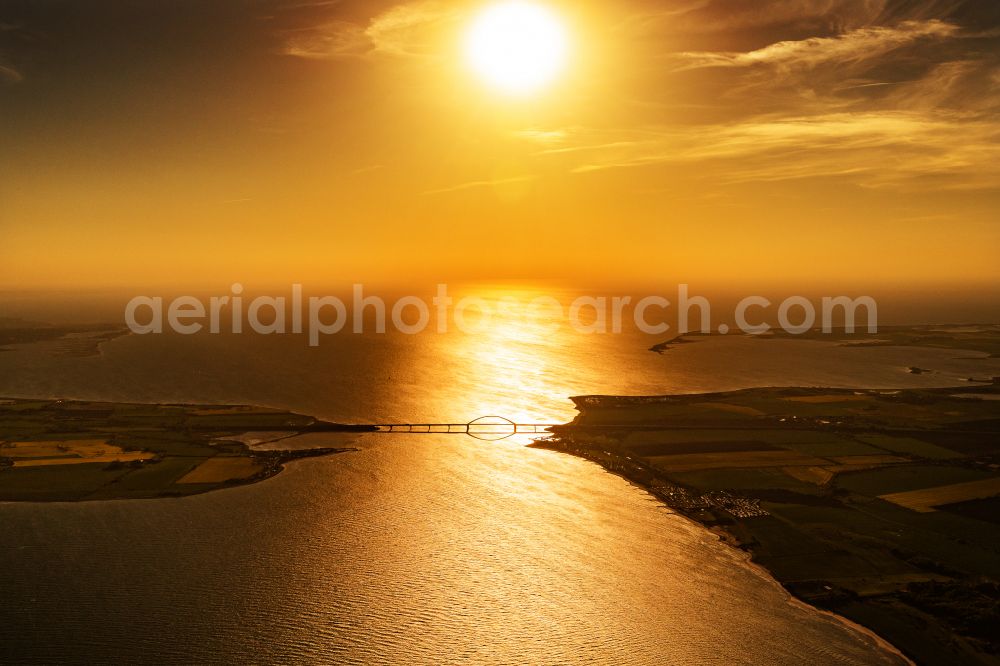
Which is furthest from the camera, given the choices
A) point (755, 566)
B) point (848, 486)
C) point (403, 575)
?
point (848, 486)

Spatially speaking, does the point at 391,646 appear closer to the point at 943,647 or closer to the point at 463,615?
the point at 463,615

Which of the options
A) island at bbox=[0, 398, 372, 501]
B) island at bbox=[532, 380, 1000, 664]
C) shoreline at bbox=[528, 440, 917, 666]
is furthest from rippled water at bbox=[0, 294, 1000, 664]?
island at bbox=[532, 380, 1000, 664]

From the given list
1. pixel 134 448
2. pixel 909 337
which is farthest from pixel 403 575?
pixel 909 337

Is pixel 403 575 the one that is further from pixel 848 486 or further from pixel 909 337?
pixel 909 337

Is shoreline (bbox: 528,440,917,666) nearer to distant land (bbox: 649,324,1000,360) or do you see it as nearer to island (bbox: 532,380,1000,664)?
island (bbox: 532,380,1000,664)

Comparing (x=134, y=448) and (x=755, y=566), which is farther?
(x=134, y=448)

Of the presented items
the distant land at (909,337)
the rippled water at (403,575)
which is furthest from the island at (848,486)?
the distant land at (909,337)
